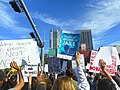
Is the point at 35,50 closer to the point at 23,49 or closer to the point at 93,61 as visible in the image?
the point at 23,49

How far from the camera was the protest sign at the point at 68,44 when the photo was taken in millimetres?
9188

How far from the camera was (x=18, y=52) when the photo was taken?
10258mm

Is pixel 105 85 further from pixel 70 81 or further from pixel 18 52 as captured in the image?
pixel 18 52

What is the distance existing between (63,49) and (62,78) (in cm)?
527

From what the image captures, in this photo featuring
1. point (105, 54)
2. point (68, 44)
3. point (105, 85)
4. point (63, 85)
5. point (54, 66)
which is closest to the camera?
point (63, 85)

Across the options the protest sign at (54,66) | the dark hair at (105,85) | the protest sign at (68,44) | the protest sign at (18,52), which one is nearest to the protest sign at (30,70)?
the protest sign at (18,52)

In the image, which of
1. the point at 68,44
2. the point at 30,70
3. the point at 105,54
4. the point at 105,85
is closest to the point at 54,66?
the point at 30,70

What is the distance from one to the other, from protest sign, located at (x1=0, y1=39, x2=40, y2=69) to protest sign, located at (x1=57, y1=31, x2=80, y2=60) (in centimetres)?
126

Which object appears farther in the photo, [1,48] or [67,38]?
[1,48]

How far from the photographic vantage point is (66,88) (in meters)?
3.91

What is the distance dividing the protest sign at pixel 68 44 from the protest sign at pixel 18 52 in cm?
126

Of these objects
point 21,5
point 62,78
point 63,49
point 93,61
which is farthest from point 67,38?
point 21,5

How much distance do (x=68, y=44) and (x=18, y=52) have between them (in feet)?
5.81

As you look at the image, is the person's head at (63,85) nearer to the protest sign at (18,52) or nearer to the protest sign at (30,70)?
the protest sign at (18,52)
